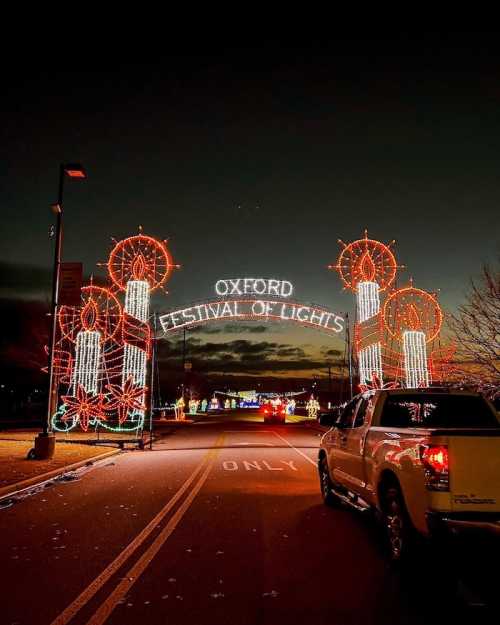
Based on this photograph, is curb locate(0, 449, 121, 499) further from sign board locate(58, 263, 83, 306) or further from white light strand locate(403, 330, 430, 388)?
white light strand locate(403, 330, 430, 388)

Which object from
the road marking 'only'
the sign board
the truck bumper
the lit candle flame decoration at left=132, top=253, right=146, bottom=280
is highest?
the lit candle flame decoration at left=132, top=253, right=146, bottom=280

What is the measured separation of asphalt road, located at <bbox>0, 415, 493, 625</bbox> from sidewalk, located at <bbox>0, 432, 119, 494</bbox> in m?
1.57

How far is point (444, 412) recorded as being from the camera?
292 inches

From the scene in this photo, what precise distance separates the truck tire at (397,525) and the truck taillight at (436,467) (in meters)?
0.71

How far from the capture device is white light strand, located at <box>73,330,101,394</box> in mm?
27047

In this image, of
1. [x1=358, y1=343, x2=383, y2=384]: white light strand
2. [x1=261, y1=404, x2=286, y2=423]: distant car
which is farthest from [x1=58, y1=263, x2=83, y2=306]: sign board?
[x1=261, y1=404, x2=286, y2=423]: distant car

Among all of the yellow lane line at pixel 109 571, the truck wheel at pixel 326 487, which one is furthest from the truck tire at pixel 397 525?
the truck wheel at pixel 326 487

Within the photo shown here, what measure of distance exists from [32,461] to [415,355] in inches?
686

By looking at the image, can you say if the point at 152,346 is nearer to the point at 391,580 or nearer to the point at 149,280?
the point at 149,280

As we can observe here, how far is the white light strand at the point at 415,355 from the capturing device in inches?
1020

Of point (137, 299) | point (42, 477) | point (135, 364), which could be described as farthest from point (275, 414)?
point (42, 477)

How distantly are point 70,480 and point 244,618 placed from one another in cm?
926

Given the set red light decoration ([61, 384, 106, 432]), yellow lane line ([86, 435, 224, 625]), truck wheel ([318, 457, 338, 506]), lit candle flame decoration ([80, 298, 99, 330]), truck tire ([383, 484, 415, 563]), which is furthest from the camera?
red light decoration ([61, 384, 106, 432])

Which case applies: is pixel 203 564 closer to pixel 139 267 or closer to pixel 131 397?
pixel 139 267
